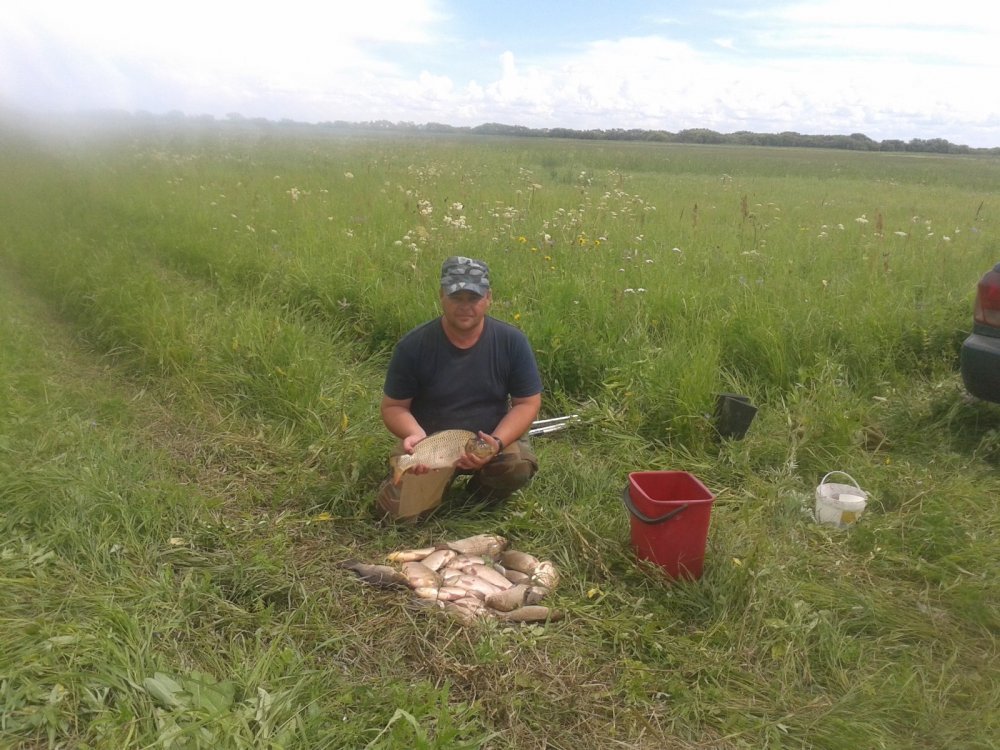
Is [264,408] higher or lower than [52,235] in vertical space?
lower

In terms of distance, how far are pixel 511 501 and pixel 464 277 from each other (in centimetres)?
115

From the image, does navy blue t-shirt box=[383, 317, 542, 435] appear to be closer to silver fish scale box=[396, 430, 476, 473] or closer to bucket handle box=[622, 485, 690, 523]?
silver fish scale box=[396, 430, 476, 473]

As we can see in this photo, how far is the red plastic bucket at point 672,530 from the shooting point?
9.30 ft

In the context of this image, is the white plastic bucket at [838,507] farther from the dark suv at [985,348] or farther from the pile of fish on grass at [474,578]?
the pile of fish on grass at [474,578]

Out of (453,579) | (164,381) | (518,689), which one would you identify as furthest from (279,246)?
(518,689)

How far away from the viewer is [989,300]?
3.72 metres

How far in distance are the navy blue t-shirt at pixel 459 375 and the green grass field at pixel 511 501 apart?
0.48 m

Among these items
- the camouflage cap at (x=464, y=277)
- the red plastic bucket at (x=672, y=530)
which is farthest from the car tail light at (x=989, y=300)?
the camouflage cap at (x=464, y=277)

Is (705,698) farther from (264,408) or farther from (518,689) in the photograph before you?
(264,408)

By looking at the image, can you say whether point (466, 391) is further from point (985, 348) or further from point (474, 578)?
point (985, 348)

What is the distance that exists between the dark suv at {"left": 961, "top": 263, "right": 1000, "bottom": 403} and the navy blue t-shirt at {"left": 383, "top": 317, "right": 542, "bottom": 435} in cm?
227

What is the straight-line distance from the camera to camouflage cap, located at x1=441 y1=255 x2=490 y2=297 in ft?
10.5

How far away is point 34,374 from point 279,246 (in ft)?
9.20

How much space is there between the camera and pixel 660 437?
13.8 ft
